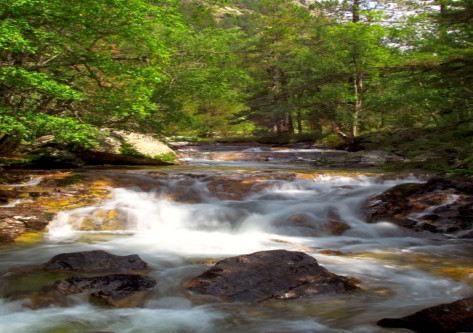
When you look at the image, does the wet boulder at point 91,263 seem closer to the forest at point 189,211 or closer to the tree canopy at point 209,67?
the forest at point 189,211

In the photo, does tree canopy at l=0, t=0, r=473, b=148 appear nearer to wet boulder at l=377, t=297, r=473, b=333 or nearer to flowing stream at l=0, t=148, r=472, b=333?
flowing stream at l=0, t=148, r=472, b=333

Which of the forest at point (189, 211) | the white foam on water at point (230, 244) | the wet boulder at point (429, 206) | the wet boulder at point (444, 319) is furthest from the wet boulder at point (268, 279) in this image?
the wet boulder at point (429, 206)

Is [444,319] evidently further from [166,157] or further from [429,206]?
[166,157]

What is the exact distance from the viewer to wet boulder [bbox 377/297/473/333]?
324 cm

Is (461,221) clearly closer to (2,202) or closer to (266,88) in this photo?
(2,202)

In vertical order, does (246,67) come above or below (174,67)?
above

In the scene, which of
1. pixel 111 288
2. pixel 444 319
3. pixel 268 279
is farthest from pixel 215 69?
pixel 444 319

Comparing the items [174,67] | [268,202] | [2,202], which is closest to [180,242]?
[268,202]

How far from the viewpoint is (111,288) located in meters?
4.55

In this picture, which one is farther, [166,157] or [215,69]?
[215,69]

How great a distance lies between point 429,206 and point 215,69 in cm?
988

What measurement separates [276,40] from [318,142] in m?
7.48

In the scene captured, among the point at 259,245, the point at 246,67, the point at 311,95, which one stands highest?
the point at 246,67

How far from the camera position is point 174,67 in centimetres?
1544
